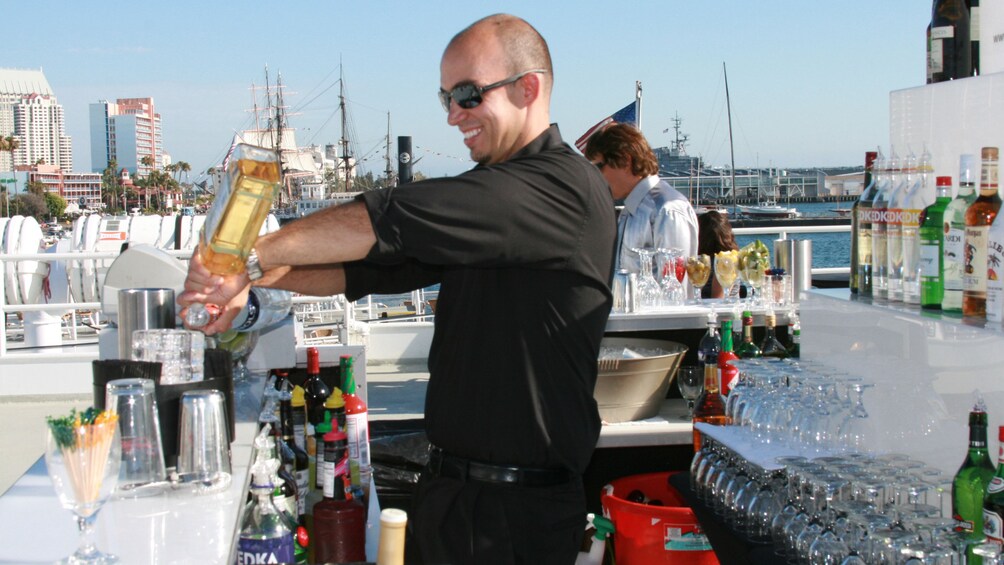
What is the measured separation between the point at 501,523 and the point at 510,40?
3.40ft

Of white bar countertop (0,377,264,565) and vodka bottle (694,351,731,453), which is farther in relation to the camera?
vodka bottle (694,351,731,453)

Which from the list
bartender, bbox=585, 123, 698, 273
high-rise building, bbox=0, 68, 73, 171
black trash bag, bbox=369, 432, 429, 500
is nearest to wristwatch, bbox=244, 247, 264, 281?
black trash bag, bbox=369, 432, 429, 500

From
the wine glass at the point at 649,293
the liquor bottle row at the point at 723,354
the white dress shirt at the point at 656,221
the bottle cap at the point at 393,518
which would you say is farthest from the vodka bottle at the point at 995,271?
the white dress shirt at the point at 656,221

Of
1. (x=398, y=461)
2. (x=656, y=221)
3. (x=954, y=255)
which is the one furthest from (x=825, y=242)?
(x=954, y=255)

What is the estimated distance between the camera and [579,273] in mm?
2014

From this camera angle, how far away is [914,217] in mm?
2381

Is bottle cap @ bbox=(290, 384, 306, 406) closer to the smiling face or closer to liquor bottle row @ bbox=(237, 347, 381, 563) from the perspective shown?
liquor bottle row @ bbox=(237, 347, 381, 563)

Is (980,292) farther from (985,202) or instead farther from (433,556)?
(433,556)

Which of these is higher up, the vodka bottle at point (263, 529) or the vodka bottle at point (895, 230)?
the vodka bottle at point (895, 230)

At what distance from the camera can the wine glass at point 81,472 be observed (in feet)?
4.27

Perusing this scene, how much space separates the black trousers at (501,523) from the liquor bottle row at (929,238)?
99 centimetres

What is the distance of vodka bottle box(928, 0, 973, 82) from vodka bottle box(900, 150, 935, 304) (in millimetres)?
289

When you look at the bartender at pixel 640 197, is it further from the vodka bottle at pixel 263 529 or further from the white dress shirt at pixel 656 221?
the vodka bottle at pixel 263 529

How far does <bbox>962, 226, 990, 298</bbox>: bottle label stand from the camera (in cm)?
210
